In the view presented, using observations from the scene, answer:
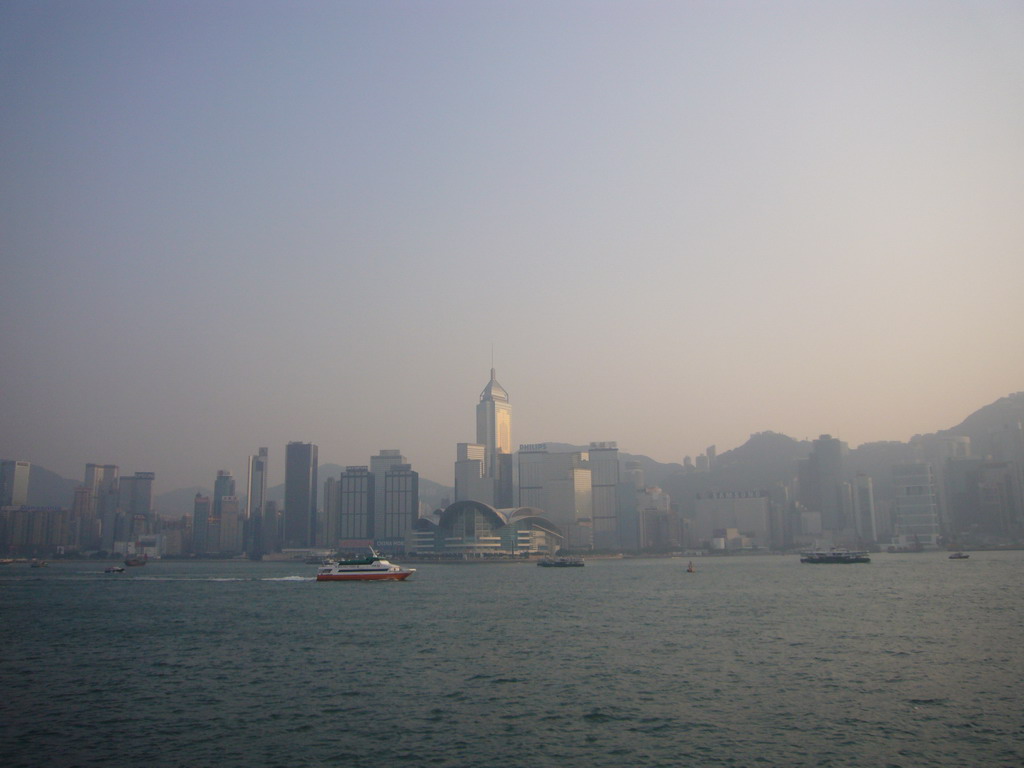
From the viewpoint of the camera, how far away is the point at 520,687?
125ft

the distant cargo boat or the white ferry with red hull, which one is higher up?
the white ferry with red hull

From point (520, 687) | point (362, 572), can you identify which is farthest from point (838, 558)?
point (520, 687)

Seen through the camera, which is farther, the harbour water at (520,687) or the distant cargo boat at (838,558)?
the distant cargo boat at (838,558)

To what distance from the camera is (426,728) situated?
30.9m

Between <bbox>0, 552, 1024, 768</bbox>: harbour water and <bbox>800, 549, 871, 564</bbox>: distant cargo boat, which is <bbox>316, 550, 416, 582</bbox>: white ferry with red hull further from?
<bbox>800, 549, 871, 564</bbox>: distant cargo boat

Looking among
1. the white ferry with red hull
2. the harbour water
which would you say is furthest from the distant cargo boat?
the harbour water

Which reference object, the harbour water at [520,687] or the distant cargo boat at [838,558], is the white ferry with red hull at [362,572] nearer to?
the harbour water at [520,687]

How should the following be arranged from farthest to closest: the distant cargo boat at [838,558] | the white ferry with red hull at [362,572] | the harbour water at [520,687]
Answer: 1. the distant cargo boat at [838,558]
2. the white ferry with red hull at [362,572]
3. the harbour water at [520,687]

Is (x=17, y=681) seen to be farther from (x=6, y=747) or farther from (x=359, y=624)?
(x=359, y=624)

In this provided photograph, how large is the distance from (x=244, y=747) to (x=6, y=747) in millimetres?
7914

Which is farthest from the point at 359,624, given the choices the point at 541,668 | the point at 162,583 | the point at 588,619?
the point at 162,583

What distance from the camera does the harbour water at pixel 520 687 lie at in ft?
91.1

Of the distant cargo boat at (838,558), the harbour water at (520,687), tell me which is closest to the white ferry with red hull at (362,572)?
the harbour water at (520,687)

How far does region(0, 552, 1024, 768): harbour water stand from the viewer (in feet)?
91.1
